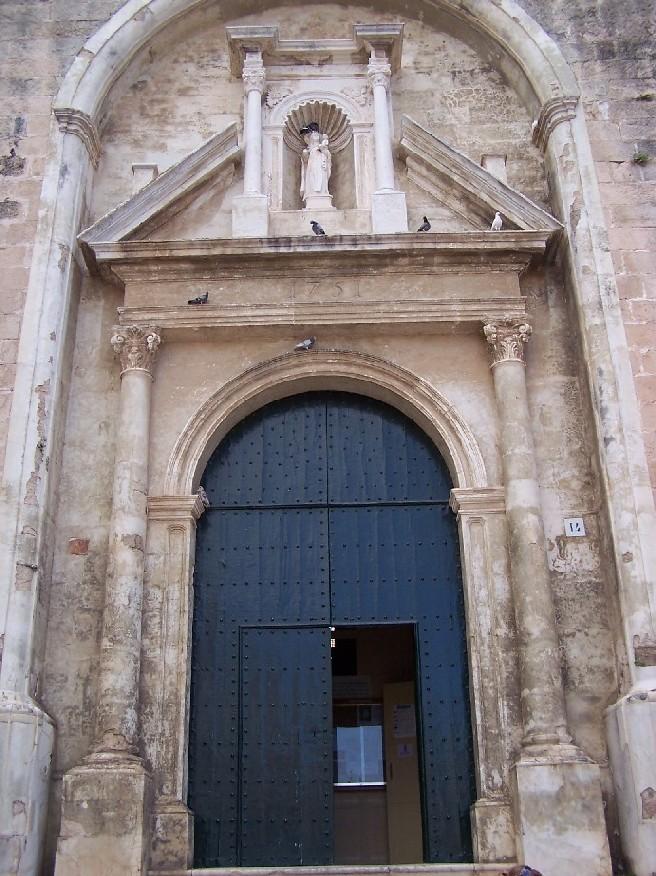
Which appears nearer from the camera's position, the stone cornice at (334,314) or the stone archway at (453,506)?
the stone archway at (453,506)

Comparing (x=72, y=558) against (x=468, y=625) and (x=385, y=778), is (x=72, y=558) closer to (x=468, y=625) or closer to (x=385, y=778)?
(x=468, y=625)

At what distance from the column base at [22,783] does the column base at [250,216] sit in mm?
4403

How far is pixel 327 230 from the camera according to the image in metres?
9.09

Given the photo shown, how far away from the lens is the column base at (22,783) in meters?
6.66

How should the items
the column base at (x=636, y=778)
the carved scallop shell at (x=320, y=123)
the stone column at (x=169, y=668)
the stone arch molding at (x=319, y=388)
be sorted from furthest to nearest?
the carved scallop shell at (x=320, y=123), the stone arch molding at (x=319, y=388), the stone column at (x=169, y=668), the column base at (x=636, y=778)

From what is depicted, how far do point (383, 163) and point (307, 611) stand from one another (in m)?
4.20

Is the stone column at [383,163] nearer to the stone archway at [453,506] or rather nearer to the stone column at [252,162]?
the stone column at [252,162]

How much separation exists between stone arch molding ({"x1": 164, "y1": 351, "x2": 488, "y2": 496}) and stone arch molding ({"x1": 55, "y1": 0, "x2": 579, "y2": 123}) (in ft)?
9.84

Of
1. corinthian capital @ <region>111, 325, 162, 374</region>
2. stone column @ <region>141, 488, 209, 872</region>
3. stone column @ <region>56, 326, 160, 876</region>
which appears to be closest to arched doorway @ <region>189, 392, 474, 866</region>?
stone column @ <region>141, 488, 209, 872</region>

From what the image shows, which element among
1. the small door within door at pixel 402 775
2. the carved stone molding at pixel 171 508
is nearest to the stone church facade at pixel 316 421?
the carved stone molding at pixel 171 508

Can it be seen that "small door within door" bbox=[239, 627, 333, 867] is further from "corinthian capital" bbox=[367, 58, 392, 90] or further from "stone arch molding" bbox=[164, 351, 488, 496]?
"corinthian capital" bbox=[367, 58, 392, 90]

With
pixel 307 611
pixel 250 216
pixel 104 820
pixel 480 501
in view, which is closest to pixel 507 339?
pixel 480 501

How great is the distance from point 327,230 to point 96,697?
452cm

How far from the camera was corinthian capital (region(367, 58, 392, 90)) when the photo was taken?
9.66 meters
